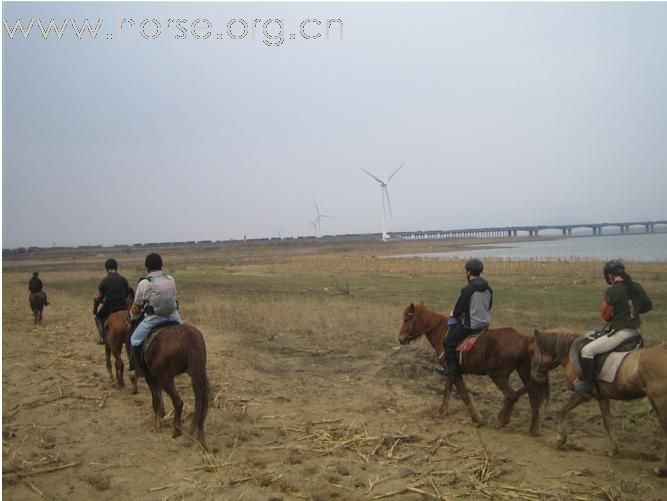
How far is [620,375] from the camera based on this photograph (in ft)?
20.6

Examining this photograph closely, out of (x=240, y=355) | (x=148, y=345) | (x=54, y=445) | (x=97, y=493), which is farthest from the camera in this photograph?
(x=240, y=355)

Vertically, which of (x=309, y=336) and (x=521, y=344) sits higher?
(x=521, y=344)

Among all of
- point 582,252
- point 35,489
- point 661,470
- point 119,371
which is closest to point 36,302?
point 119,371

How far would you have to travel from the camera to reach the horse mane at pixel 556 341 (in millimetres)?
6992

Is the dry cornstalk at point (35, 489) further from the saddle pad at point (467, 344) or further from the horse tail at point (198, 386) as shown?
the saddle pad at point (467, 344)

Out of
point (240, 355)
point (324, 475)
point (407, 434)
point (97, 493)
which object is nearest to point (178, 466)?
point (97, 493)

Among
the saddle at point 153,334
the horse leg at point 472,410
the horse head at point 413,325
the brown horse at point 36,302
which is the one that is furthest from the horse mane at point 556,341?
the brown horse at point 36,302

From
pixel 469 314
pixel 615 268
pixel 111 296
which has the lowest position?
pixel 469 314

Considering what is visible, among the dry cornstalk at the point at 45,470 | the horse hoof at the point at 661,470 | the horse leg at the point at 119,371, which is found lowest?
the horse hoof at the point at 661,470

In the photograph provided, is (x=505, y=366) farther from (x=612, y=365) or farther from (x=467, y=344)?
(x=612, y=365)

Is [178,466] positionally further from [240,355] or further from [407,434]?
[240,355]

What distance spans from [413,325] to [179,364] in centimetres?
374

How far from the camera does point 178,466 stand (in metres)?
6.36

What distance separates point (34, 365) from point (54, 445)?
5.39 metres
